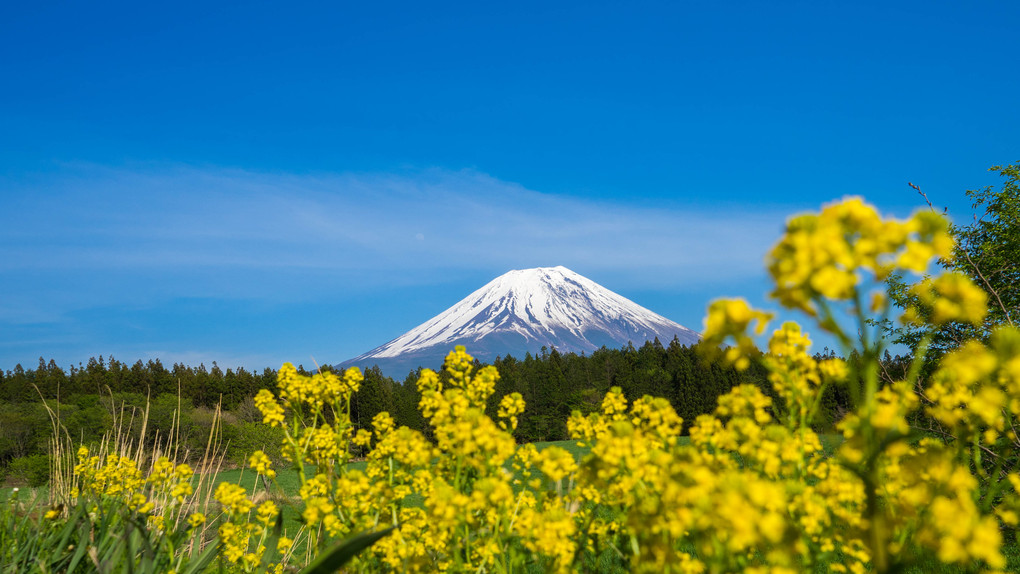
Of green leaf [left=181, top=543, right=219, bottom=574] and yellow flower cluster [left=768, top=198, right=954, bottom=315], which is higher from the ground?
yellow flower cluster [left=768, top=198, right=954, bottom=315]

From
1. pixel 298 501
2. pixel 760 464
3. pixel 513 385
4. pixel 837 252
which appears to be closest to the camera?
pixel 837 252

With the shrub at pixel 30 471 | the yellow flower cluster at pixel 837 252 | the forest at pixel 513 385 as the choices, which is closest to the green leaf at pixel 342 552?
the yellow flower cluster at pixel 837 252

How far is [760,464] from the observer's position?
176 centimetres

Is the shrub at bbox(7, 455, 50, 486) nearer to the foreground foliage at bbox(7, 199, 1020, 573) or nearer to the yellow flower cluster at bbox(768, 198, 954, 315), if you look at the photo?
the foreground foliage at bbox(7, 199, 1020, 573)

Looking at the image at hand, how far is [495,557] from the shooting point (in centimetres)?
267

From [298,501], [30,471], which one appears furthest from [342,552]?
[30,471]

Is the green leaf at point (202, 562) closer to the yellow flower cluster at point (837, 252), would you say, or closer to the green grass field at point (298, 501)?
the green grass field at point (298, 501)

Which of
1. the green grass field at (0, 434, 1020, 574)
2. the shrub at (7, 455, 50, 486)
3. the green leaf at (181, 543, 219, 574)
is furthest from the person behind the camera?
the shrub at (7, 455, 50, 486)

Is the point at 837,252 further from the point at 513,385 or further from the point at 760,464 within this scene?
the point at 513,385

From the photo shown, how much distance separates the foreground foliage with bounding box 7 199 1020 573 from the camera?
1.16 meters

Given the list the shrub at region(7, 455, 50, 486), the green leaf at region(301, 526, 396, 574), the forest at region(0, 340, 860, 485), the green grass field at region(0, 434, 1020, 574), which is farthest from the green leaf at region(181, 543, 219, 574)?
the forest at region(0, 340, 860, 485)

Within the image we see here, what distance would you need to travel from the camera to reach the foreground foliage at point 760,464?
116cm

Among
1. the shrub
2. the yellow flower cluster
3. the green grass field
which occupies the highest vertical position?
the yellow flower cluster

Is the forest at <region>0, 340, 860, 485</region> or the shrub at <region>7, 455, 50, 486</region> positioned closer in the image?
the shrub at <region>7, 455, 50, 486</region>
